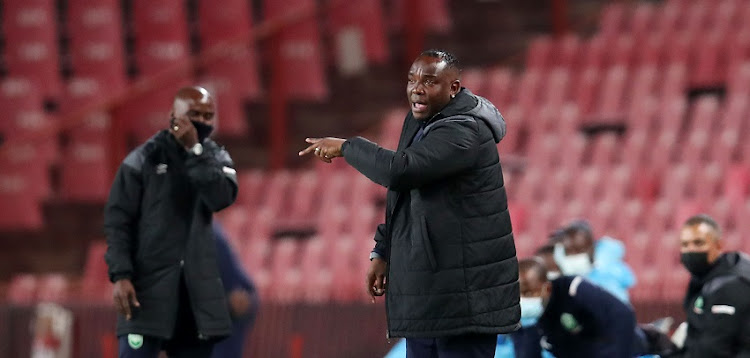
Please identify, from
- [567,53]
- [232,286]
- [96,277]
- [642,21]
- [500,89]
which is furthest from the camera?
[642,21]

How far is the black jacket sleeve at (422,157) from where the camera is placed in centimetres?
531

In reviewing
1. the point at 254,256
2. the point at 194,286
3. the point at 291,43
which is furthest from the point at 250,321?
the point at 291,43

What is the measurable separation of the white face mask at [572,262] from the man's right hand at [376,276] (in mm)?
3508

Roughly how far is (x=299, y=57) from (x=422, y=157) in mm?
11551

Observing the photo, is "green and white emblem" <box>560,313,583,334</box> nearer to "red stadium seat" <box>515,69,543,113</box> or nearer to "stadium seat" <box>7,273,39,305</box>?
"stadium seat" <box>7,273,39,305</box>

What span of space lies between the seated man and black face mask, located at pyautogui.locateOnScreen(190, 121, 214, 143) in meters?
1.92

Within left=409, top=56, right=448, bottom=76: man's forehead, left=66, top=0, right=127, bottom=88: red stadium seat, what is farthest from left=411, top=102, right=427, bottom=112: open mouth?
left=66, top=0, right=127, bottom=88: red stadium seat

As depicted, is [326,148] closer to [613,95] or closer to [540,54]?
[613,95]

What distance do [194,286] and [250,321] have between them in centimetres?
192

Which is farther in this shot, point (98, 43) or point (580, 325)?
point (98, 43)

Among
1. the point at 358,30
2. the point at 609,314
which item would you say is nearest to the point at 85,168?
the point at 358,30

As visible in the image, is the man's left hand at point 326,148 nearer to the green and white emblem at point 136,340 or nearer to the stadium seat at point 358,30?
the green and white emblem at point 136,340

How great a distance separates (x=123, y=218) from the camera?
657cm

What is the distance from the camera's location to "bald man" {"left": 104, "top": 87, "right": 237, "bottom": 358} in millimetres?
6500
